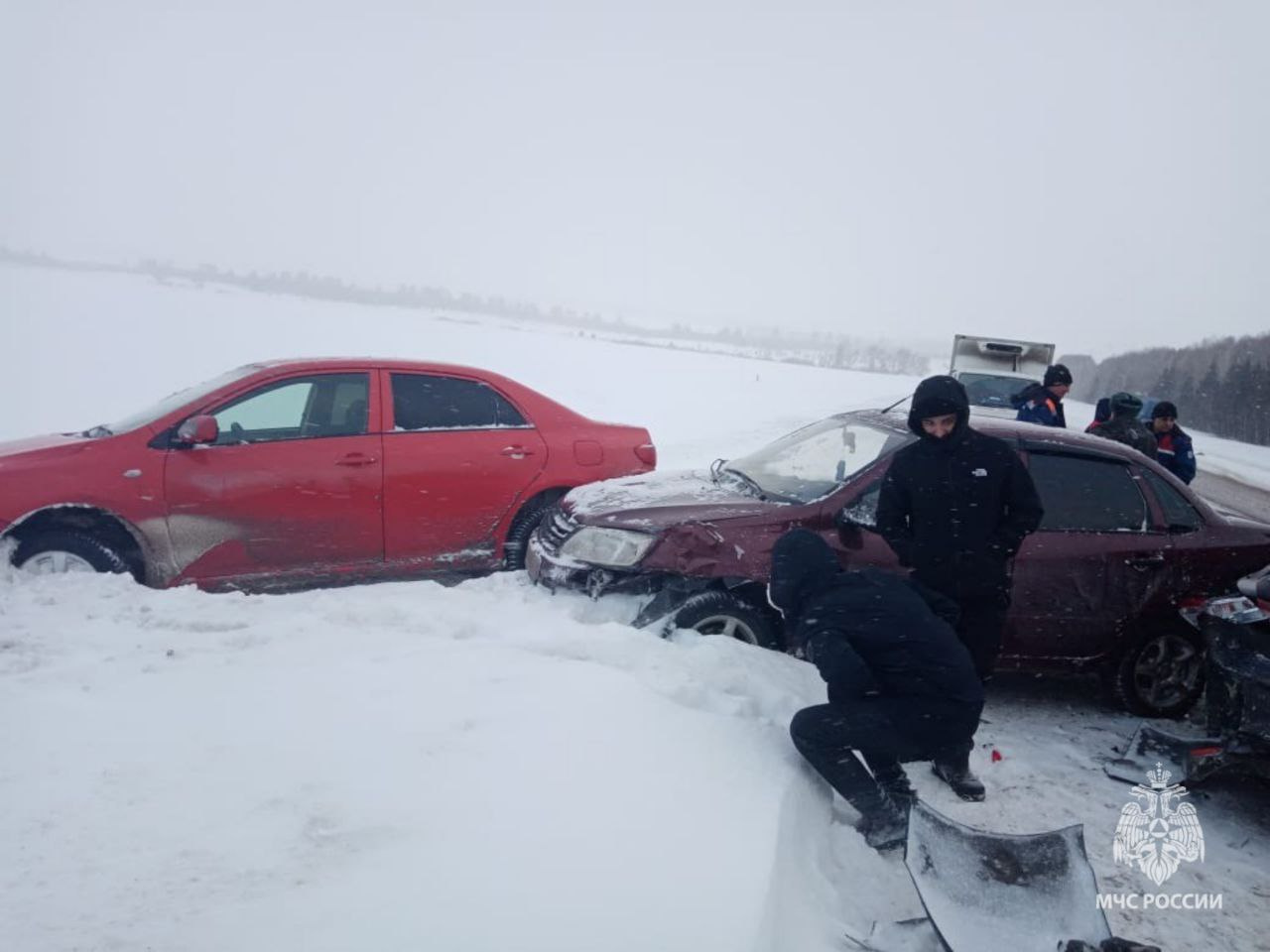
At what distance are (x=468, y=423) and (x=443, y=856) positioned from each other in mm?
3700

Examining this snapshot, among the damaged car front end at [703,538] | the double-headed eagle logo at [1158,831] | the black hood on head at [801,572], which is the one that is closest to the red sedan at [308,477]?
the damaged car front end at [703,538]

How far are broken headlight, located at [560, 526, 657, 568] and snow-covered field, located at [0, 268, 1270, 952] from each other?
27 centimetres

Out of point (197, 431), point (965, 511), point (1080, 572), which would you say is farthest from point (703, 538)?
point (197, 431)

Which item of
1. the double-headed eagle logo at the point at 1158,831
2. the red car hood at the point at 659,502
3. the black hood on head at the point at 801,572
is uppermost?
the black hood on head at the point at 801,572

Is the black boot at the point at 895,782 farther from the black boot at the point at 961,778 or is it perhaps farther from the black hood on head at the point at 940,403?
the black hood on head at the point at 940,403

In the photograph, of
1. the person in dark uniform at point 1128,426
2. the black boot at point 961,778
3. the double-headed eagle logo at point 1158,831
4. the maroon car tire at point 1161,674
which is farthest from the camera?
the person in dark uniform at point 1128,426

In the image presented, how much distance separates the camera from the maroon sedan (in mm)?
4051

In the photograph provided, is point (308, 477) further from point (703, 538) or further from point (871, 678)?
point (871, 678)

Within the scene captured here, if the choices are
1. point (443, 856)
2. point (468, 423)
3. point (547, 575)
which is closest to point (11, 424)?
point (468, 423)

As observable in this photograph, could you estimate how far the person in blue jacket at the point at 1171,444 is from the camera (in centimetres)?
682

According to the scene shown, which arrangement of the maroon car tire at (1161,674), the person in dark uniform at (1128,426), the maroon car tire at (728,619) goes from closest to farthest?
the maroon car tire at (728,619) → the maroon car tire at (1161,674) → the person in dark uniform at (1128,426)

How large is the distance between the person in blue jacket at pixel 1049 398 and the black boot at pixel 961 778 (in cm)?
485

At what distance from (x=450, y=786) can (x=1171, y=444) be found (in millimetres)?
7252

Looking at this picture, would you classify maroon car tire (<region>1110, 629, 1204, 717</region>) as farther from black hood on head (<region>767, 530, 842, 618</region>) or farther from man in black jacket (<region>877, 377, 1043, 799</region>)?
black hood on head (<region>767, 530, 842, 618</region>)
